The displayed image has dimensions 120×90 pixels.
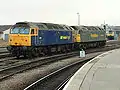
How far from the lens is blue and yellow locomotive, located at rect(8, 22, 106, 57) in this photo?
24.7m

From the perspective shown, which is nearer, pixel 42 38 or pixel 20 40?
pixel 20 40

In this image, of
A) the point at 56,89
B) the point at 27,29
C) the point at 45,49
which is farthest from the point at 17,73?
the point at 45,49

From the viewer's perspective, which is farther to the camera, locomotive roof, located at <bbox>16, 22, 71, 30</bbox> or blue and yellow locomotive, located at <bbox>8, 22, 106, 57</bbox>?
locomotive roof, located at <bbox>16, 22, 71, 30</bbox>

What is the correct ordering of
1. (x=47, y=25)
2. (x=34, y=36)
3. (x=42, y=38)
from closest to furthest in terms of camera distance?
(x=34, y=36)
(x=42, y=38)
(x=47, y=25)

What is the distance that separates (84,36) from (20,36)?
13539 millimetres

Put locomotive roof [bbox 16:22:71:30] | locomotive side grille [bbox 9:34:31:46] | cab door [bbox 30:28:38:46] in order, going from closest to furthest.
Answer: locomotive side grille [bbox 9:34:31:46] → cab door [bbox 30:28:38:46] → locomotive roof [bbox 16:22:71:30]

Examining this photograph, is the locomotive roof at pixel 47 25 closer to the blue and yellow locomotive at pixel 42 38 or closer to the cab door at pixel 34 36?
the blue and yellow locomotive at pixel 42 38

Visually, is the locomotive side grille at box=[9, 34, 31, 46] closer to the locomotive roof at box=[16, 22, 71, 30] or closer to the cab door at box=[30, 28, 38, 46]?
the cab door at box=[30, 28, 38, 46]

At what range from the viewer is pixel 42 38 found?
26375 mm

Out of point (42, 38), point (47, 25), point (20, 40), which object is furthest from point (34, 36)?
point (47, 25)

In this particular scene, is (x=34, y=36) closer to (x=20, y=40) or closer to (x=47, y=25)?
(x=20, y=40)

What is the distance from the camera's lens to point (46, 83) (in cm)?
1255

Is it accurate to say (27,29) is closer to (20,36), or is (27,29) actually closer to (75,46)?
(20,36)

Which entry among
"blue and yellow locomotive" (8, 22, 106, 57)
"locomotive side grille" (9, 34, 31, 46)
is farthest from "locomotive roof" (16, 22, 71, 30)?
"locomotive side grille" (9, 34, 31, 46)
